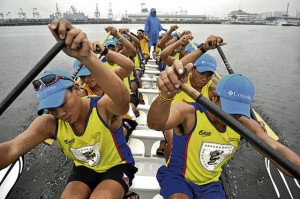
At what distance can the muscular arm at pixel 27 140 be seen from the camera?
7.58 ft

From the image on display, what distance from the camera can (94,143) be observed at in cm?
262

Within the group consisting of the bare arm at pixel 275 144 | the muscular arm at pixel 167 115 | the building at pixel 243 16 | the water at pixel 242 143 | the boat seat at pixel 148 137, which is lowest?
the water at pixel 242 143

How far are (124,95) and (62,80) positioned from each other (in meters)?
0.65

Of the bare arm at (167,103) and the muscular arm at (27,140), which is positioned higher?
the bare arm at (167,103)

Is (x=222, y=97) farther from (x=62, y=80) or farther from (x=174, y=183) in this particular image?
(x=62, y=80)

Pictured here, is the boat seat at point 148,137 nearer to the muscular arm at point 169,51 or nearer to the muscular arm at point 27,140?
the muscular arm at point 27,140

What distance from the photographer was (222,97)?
2.48 metres

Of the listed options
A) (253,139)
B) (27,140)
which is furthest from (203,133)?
(27,140)

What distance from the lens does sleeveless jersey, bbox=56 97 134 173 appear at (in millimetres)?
2570

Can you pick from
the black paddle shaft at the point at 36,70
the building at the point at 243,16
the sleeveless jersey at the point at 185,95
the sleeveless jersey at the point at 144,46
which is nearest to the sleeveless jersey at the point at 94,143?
the black paddle shaft at the point at 36,70

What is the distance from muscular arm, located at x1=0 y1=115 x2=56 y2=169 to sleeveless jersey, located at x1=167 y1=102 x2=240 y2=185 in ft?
4.72

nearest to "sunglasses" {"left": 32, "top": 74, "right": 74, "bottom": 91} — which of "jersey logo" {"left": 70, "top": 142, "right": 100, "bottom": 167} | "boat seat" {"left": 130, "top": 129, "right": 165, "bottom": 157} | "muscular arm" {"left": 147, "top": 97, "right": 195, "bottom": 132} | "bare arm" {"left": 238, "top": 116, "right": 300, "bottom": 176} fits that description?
"jersey logo" {"left": 70, "top": 142, "right": 100, "bottom": 167}

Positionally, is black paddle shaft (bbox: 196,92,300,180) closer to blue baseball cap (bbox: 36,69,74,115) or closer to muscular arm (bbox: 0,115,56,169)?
blue baseball cap (bbox: 36,69,74,115)

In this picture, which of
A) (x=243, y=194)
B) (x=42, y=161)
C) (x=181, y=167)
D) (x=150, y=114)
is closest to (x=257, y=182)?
(x=243, y=194)
